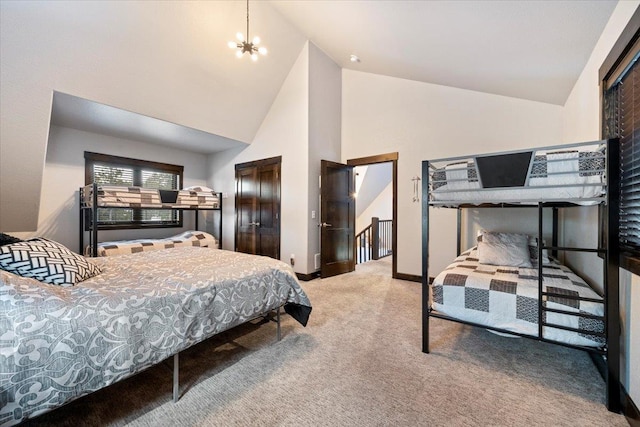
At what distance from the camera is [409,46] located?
9.86 feet

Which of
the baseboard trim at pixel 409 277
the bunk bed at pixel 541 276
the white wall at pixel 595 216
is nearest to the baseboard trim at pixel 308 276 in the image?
the baseboard trim at pixel 409 277

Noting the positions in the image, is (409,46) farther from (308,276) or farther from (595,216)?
(308,276)

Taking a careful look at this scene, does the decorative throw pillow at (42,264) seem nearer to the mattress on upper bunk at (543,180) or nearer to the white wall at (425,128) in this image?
the mattress on upper bunk at (543,180)

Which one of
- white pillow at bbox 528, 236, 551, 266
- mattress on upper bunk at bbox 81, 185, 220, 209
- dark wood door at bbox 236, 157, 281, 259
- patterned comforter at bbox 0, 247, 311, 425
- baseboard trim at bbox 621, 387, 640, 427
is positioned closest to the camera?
patterned comforter at bbox 0, 247, 311, 425

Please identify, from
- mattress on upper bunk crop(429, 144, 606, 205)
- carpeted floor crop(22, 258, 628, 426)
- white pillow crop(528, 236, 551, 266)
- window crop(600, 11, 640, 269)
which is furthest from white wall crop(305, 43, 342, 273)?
window crop(600, 11, 640, 269)

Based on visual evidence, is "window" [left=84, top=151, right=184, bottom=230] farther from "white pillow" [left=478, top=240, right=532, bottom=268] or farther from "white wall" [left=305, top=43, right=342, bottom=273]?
"white pillow" [left=478, top=240, right=532, bottom=268]

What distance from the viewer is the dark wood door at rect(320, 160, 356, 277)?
4355 mm

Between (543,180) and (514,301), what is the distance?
840 mm

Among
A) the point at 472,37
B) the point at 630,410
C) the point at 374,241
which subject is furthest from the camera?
the point at 374,241

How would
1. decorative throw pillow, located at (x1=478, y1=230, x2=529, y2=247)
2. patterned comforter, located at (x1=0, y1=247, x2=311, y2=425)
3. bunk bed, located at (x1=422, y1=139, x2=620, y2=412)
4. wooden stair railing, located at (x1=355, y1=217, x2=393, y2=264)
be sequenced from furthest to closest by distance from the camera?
wooden stair railing, located at (x1=355, y1=217, x2=393, y2=264)
decorative throw pillow, located at (x1=478, y1=230, x2=529, y2=247)
bunk bed, located at (x1=422, y1=139, x2=620, y2=412)
patterned comforter, located at (x1=0, y1=247, x2=311, y2=425)

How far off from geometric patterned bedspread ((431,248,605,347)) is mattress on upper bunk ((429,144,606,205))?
0.63 m

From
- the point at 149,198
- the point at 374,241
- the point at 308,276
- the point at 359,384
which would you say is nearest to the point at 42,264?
the point at 359,384

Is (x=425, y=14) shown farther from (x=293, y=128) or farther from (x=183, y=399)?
(x=183, y=399)

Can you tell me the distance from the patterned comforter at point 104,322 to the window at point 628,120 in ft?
7.80
